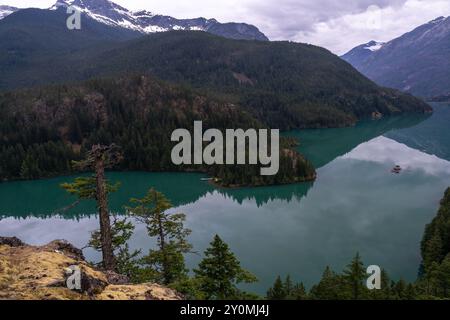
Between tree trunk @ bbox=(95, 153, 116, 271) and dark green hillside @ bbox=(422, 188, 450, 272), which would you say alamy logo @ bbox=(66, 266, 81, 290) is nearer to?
tree trunk @ bbox=(95, 153, 116, 271)

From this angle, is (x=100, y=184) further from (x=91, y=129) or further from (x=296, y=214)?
(x=91, y=129)

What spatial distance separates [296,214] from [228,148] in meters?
52.7

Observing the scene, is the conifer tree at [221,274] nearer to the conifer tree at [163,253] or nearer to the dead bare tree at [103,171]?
the conifer tree at [163,253]

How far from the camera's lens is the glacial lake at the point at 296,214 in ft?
203

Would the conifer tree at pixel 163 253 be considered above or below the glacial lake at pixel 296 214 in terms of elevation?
above

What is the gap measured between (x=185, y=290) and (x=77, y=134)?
170399 mm

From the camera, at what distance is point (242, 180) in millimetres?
114438

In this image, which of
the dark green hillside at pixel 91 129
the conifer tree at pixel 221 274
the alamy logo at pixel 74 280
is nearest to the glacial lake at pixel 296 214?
the dark green hillside at pixel 91 129

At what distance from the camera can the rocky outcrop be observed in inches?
515

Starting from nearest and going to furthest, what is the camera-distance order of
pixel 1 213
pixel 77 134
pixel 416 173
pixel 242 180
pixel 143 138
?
pixel 1 213 → pixel 242 180 → pixel 416 173 → pixel 143 138 → pixel 77 134

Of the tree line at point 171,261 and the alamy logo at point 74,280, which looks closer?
the alamy logo at point 74,280

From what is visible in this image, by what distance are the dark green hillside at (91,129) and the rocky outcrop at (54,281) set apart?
10202 centimetres
